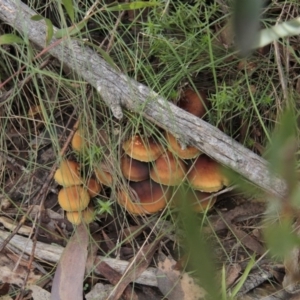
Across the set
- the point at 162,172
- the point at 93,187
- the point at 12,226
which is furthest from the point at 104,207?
the point at 12,226

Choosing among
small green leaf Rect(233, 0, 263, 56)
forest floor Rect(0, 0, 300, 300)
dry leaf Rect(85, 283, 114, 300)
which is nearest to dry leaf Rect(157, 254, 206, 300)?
forest floor Rect(0, 0, 300, 300)

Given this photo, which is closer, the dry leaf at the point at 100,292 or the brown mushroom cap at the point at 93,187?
the brown mushroom cap at the point at 93,187

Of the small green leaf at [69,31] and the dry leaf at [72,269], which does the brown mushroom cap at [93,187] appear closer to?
the dry leaf at [72,269]

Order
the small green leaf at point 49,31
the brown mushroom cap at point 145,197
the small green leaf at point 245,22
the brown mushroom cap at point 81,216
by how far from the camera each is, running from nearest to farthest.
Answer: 1. the small green leaf at point 245,22
2. the small green leaf at point 49,31
3. the brown mushroom cap at point 145,197
4. the brown mushroom cap at point 81,216

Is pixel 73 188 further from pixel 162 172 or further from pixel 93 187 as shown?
pixel 162 172

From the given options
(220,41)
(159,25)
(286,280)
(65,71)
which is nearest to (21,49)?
(65,71)

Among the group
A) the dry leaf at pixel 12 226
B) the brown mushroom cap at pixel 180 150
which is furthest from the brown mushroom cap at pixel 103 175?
the dry leaf at pixel 12 226
